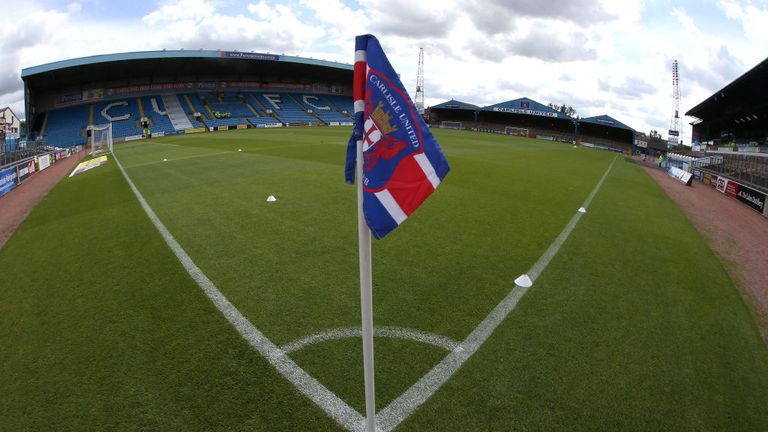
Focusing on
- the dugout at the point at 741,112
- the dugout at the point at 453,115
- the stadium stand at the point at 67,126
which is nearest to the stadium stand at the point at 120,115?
the stadium stand at the point at 67,126

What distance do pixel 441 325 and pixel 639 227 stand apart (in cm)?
907

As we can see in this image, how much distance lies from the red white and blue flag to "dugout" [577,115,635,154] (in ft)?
250

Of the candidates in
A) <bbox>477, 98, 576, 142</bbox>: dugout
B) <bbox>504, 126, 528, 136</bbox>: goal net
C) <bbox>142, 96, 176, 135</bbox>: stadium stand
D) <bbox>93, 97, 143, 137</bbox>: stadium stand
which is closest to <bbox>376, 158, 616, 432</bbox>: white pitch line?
<bbox>93, 97, 143, 137</bbox>: stadium stand

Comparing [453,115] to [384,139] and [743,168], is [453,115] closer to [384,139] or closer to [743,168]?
[743,168]

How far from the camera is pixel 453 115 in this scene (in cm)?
8369

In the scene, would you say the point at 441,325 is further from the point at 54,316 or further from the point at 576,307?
the point at 54,316

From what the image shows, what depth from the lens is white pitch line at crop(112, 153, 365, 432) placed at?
11.5 ft

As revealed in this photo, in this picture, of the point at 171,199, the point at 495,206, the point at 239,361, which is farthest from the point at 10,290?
the point at 495,206

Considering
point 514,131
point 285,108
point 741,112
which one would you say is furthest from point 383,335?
point 514,131

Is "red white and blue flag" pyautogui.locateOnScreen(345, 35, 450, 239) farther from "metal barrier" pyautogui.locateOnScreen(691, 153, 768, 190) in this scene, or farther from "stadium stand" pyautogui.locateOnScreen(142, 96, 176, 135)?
"stadium stand" pyautogui.locateOnScreen(142, 96, 176, 135)

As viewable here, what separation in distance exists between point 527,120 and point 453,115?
15.4 m

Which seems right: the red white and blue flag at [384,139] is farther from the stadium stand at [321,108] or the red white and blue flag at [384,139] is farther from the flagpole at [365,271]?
the stadium stand at [321,108]

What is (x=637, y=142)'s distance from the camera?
7056 cm

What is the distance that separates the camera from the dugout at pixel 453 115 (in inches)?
3125
